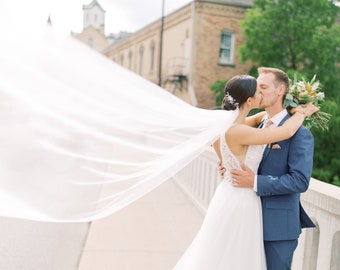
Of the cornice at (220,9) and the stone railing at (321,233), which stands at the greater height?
the cornice at (220,9)

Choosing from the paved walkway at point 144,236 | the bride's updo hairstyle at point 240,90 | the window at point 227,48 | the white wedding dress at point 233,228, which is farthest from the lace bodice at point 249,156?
the window at point 227,48

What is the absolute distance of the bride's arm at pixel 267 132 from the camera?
2.83 meters

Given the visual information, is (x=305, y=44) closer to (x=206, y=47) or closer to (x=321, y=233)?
(x=206, y=47)

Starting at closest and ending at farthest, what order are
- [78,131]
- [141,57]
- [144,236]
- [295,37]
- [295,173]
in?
1. [295,173]
2. [78,131]
3. [144,236]
4. [295,37]
5. [141,57]

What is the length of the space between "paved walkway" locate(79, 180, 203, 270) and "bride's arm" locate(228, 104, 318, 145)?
2.54 metres

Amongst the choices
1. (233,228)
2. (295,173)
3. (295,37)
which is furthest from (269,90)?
(295,37)

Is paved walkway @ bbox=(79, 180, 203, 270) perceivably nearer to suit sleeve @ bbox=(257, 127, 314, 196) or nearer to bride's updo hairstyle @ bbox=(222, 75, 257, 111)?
suit sleeve @ bbox=(257, 127, 314, 196)

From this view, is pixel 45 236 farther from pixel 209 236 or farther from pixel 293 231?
pixel 293 231

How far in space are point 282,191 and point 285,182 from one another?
72 millimetres

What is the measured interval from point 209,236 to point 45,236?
3440mm

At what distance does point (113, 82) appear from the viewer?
3326 millimetres

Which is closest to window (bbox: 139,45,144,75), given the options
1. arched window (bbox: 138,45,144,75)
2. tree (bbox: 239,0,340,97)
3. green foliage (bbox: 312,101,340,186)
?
arched window (bbox: 138,45,144,75)

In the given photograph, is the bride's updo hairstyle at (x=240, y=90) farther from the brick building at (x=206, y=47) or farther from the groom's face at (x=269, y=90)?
the brick building at (x=206, y=47)

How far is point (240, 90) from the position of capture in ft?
9.67
